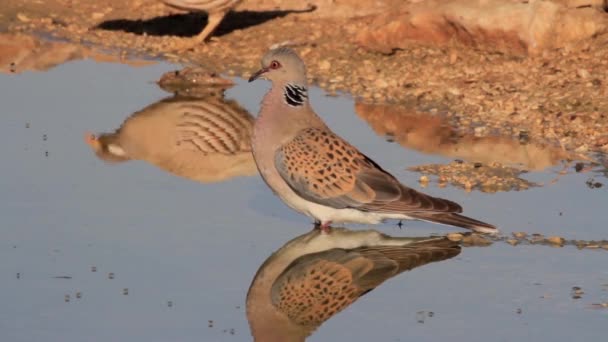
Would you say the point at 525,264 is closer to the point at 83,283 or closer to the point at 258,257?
the point at 258,257

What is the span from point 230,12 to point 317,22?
125 centimetres

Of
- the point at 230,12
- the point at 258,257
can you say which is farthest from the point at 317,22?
the point at 258,257

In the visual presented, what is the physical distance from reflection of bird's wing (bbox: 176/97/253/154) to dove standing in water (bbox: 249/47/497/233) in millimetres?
1896

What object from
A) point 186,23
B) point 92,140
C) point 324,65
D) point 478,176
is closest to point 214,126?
point 92,140

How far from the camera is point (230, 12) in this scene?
1670 centimetres

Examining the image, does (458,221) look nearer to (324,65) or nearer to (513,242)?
(513,242)

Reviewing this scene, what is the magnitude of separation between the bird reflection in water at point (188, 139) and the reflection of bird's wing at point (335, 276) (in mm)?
2080

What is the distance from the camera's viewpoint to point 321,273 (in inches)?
335

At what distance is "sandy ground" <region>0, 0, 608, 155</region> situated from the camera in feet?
39.7

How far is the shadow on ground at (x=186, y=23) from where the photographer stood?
52.5 feet

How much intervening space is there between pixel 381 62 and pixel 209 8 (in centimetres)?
200

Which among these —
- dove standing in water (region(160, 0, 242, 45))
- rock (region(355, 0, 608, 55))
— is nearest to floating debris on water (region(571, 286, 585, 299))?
rock (region(355, 0, 608, 55))

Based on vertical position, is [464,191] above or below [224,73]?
below

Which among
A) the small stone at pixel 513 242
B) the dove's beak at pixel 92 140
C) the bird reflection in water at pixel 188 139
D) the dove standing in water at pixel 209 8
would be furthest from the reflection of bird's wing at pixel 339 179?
the dove standing in water at pixel 209 8
